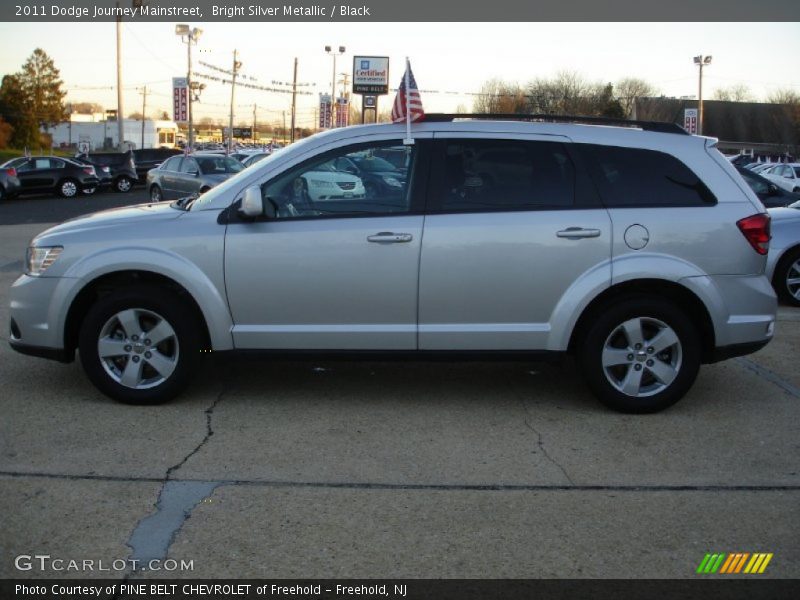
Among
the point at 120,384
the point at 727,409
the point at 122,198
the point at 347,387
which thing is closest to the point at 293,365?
the point at 347,387

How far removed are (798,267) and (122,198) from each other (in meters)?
29.6

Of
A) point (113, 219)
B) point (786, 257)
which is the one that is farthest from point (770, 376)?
point (113, 219)

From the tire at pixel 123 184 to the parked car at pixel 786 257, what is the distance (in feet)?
108

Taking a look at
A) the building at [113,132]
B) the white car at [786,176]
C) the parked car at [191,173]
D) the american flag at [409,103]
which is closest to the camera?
the american flag at [409,103]

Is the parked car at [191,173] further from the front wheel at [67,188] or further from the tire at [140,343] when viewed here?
the tire at [140,343]

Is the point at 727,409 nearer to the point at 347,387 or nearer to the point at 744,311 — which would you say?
the point at 744,311

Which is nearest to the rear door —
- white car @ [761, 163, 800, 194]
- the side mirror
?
the side mirror

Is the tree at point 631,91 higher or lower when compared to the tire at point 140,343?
higher

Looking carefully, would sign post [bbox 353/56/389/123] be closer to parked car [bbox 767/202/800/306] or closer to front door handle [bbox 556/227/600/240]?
parked car [bbox 767/202/800/306]

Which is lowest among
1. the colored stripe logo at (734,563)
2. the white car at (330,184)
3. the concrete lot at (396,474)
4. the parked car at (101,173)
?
the colored stripe logo at (734,563)

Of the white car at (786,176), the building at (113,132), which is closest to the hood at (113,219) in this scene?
the white car at (786,176)

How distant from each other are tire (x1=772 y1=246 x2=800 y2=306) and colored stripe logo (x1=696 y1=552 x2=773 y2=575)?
6872mm

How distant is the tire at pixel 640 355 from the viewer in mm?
5734

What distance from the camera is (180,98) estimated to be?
135 feet
